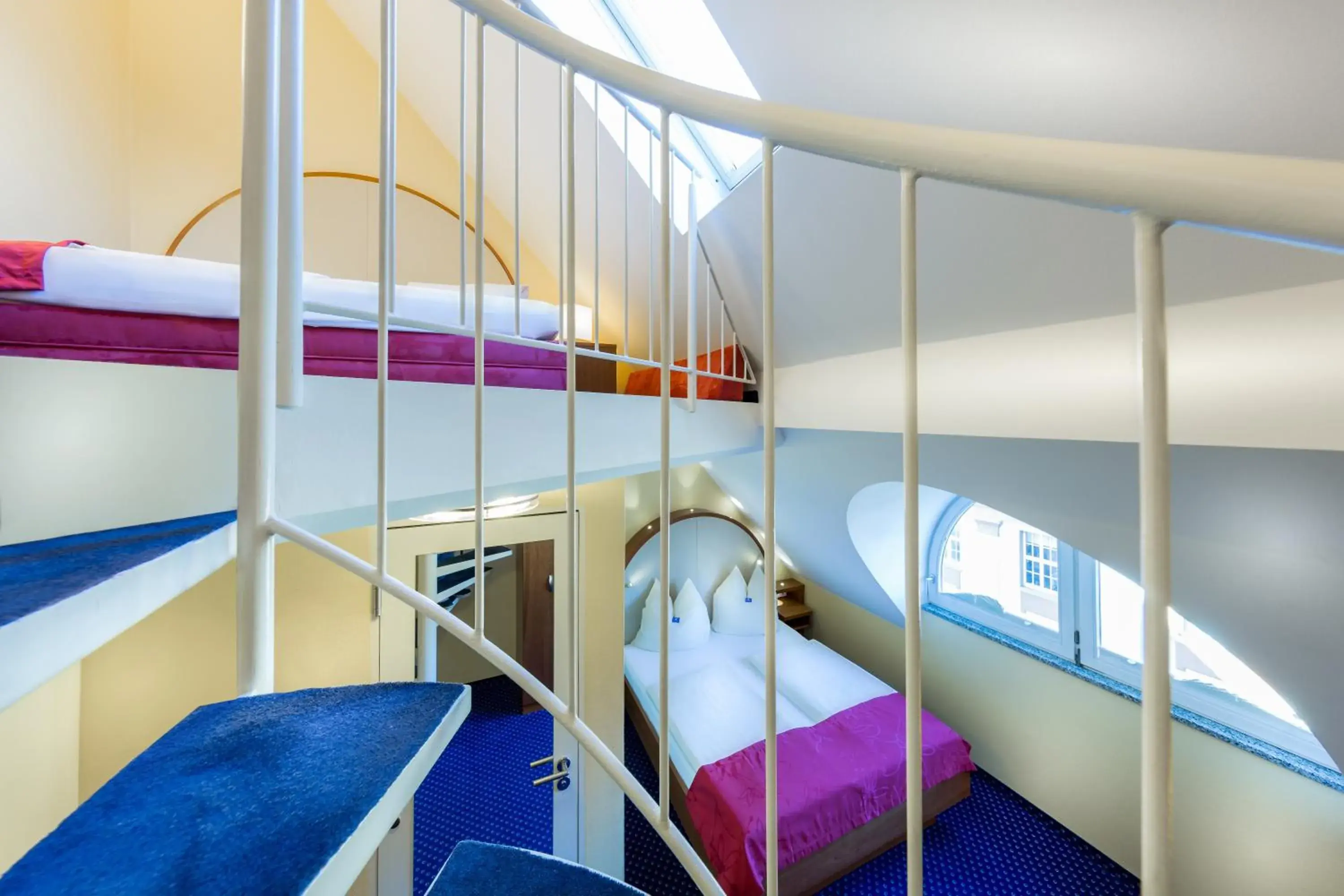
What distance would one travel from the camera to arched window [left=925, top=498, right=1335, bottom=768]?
2.07 metres

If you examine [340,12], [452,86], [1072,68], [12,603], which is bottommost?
[12,603]

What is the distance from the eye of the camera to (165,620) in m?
1.63

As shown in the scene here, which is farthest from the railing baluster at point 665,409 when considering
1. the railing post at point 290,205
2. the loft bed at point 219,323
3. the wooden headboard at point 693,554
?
the wooden headboard at point 693,554

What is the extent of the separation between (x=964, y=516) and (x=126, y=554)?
382 centimetres

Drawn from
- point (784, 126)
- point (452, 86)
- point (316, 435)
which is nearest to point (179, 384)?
point (316, 435)

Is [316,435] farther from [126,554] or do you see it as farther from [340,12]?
[340,12]

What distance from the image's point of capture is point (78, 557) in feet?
1.63

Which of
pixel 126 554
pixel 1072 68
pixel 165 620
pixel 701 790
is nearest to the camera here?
pixel 126 554

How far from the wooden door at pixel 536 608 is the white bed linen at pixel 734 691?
2.03 ft

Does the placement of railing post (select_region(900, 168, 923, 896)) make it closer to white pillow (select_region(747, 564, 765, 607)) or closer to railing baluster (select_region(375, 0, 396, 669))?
railing baluster (select_region(375, 0, 396, 669))

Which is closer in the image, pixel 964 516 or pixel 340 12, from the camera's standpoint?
pixel 340 12

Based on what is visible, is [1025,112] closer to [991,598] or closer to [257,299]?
[257,299]

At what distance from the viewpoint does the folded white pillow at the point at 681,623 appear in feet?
11.1

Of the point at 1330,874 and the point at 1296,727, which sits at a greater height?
the point at 1296,727
